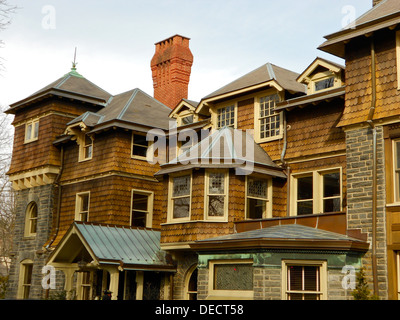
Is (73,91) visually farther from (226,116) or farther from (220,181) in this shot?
(220,181)

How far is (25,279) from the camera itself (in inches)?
1134

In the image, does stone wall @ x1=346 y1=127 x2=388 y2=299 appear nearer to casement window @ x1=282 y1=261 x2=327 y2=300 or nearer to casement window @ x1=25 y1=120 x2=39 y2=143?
→ casement window @ x1=282 y1=261 x2=327 y2=300

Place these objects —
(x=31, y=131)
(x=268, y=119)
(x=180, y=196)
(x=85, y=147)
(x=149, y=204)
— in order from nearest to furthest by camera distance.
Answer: (x=180, y=196)
(x=268, y=119)
(x=149, y=204)
(x=85, y=147)
(x=31, y=131)

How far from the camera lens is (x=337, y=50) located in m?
17.9

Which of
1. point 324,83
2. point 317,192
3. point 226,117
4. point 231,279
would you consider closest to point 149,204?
point 226,117

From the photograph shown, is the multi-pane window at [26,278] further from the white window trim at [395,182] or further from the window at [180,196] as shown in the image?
the white window trim at [395,182]

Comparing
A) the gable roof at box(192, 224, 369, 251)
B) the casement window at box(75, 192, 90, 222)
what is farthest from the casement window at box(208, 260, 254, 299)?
the casement window at box(75, 192, 90, 222)

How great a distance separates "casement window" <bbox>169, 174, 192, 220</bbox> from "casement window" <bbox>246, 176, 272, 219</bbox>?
7.26 feet

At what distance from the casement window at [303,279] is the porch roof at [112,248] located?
6.86 metres

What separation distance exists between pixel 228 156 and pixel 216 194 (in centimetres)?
146
